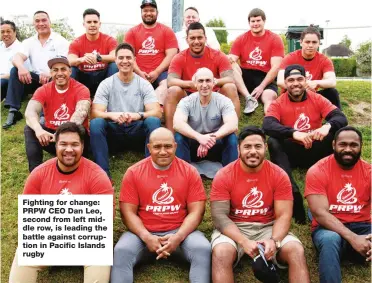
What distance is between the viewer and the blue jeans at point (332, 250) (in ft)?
14.9

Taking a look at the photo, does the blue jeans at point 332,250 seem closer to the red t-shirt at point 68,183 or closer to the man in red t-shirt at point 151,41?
the red t-shirt at point 68,183

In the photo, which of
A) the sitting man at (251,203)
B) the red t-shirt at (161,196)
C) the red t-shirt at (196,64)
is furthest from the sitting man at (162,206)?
the red t-shirt at (196,64)

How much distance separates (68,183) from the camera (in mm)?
4973

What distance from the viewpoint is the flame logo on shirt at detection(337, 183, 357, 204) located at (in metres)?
5.08

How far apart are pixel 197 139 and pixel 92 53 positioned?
2.91 meters

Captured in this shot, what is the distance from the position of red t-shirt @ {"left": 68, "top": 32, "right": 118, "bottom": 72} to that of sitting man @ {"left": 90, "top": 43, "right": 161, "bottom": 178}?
132 centimetres

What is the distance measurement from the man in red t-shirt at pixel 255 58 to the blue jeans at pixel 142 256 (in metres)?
3.83

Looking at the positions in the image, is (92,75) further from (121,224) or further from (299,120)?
(299,120)

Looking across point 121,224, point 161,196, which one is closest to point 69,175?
point 161,196

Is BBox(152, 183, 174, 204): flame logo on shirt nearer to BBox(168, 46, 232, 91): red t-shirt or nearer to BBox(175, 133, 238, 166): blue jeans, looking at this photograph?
BBox(175, 133, 238, 166): blue jeans

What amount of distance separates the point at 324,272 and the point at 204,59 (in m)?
3.86

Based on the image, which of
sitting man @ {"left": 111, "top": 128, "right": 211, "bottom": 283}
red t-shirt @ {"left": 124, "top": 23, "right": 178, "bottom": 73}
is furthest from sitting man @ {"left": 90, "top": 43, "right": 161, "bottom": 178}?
red t-shirt @ {"left": 124, "top": 23, "right": 178, "bottom": 73}

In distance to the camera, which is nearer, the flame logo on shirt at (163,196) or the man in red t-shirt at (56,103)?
the flame logo on shirt at (163,196)

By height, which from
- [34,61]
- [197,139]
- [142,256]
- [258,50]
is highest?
[258,50]
